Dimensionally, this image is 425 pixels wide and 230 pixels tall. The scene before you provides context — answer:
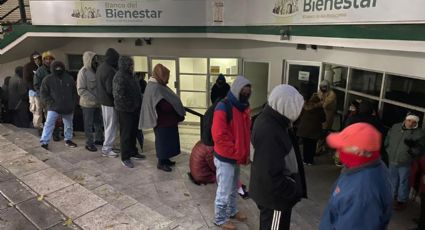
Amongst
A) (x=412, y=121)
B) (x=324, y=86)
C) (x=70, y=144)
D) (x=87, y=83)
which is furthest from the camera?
(x=324, y=86)

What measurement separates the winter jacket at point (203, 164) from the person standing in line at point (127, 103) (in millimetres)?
991

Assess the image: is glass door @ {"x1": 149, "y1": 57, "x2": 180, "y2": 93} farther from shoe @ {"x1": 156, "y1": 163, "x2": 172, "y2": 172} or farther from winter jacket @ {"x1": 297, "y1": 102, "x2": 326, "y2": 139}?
shoe @ {"x1": 156, "y1": 163, "x2": 172, "y2": 172}

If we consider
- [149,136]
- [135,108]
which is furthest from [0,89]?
[135,108]

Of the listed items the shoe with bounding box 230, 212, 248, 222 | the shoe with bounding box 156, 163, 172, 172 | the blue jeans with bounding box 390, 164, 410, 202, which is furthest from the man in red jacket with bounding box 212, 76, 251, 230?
the blue jeans with bounding box 390, 164, 410, 202

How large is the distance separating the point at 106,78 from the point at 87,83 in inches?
19.0

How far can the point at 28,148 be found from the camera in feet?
15.3

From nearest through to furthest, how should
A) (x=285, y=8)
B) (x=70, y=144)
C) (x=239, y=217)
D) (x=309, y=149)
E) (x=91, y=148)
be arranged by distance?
(x=239, y=217) < (x=91, y=148) < (x=70, y=144) < (x=285, y=8) < (x=309, y=149)

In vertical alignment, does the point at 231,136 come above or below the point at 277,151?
below

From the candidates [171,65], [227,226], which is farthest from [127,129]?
[171,65]

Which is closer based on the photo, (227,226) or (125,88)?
(227,226)

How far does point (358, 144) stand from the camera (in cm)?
168

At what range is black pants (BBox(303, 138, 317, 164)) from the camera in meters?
5.82

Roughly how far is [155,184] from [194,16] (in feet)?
15.1

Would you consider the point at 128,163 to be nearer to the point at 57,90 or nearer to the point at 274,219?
the point at 57,90
